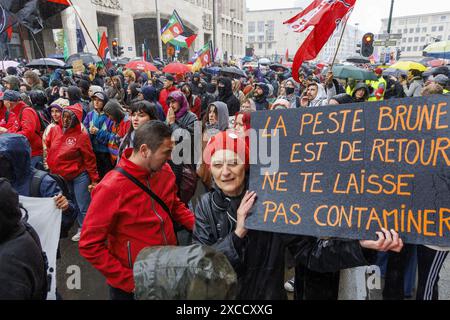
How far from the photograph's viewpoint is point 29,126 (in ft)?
14.0

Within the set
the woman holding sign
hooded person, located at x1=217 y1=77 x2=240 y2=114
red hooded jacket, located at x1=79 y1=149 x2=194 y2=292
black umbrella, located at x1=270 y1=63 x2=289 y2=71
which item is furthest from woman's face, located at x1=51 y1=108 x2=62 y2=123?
black umbrella, located at x1=270 y1=63 x2=289 y2=71

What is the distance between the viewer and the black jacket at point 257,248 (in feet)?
5.76

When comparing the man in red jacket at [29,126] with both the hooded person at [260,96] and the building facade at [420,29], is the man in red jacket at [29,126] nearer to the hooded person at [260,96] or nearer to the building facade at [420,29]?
the hooded person at [260,96]

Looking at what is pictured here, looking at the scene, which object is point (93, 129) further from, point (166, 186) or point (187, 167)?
point (166, 186)

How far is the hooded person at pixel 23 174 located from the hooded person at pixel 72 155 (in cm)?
137

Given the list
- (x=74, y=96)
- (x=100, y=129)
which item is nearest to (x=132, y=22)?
(x=74, y=96)

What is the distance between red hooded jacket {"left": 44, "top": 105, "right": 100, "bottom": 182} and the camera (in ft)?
12.3

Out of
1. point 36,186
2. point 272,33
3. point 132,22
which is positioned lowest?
point 36,186

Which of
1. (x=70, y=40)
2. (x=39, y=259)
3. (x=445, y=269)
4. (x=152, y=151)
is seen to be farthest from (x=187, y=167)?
(x=70, y=40)

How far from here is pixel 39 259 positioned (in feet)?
5.44

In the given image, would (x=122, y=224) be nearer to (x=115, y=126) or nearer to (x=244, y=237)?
(x=244, y=237)

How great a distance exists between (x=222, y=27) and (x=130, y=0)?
89.8 ft

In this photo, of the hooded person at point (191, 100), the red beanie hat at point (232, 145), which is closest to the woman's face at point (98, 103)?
the hooded person at point (191, 100)

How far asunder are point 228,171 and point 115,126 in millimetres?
3200
